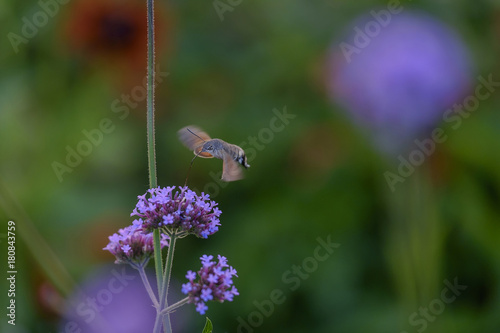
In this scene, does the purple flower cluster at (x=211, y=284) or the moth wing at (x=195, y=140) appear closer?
the purple flower cluster at (x=211, y=284)

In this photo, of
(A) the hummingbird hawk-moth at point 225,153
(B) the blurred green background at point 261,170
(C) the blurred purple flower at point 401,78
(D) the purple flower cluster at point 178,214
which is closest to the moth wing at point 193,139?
(A) the hummingbird hawk-moth at point 225,153

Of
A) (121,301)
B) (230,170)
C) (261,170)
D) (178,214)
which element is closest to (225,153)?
(230,170)

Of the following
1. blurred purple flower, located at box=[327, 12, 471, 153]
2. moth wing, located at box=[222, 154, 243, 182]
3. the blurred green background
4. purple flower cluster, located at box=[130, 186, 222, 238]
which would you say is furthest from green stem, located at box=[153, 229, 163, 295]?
blurred purple flower, located at box=[327, 12, 471, 153]

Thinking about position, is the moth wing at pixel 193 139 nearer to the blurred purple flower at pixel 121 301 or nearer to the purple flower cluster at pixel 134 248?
the purple flower cluster at pixel 134 248

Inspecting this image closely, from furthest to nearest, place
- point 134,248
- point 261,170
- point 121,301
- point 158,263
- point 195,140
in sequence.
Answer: point 261,170 < point 121,301 < point 195,140 < point 134,248 < point 158,263

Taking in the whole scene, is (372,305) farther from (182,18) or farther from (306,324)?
(182,18)

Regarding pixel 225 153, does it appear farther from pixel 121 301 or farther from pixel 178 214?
pixel 121 301

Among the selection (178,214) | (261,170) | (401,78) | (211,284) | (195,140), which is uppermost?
(261,170)
